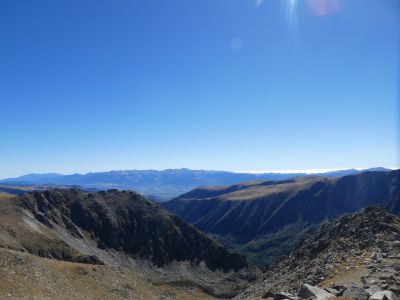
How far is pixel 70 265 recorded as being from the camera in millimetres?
85875

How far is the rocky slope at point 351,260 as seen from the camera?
33625 mm

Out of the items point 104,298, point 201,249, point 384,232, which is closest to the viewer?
point 384,232

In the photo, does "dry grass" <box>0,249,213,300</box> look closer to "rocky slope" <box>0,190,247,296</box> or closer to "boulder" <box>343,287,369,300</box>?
"rocky slope" <box>0,190,247,296</box>

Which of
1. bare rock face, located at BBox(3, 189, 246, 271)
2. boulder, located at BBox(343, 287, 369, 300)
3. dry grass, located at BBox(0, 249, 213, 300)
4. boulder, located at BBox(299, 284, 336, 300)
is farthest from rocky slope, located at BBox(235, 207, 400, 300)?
bare rock face, located at BBox(3, 189, 246, 271)

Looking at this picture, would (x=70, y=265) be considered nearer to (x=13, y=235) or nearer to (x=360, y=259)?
(x=13, y=235)

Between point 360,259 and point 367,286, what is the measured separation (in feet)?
51.0

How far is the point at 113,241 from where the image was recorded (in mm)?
179375

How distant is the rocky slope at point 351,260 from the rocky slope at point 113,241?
72.9 meters

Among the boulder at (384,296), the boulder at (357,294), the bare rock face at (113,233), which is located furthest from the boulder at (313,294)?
the bare rock face at (113,233)

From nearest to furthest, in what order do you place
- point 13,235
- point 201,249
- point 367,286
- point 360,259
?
point 367,286 → point 360,259 → point 13,235 → point 201,249

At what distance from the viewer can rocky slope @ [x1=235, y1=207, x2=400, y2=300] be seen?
3362cm

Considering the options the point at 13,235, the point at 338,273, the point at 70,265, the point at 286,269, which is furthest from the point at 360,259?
the point at 13,235

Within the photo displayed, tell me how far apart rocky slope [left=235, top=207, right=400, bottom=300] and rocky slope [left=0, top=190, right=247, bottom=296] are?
72940 millimetres

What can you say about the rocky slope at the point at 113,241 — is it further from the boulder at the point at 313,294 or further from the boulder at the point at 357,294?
the boulder at the point at 357,294
